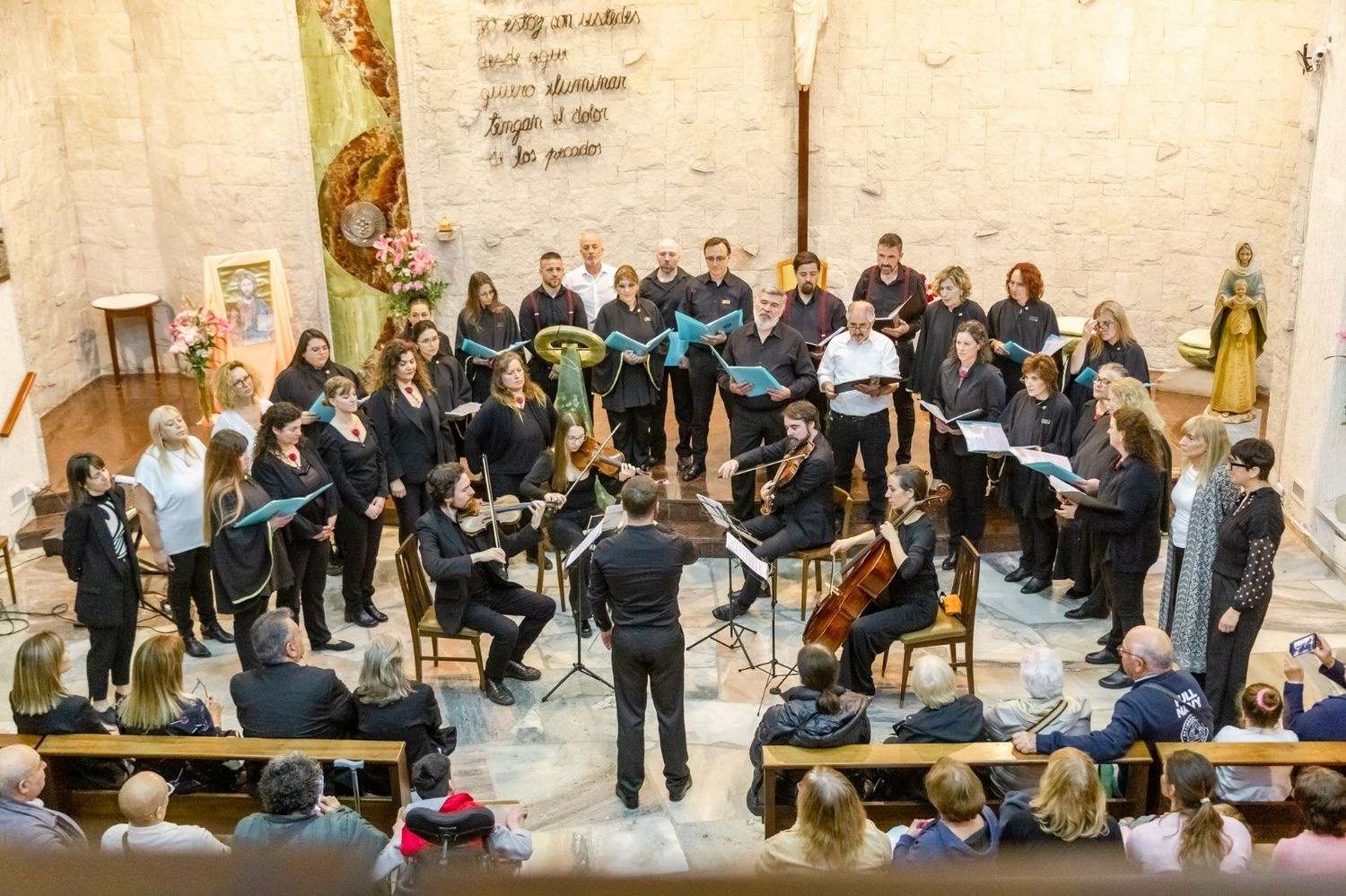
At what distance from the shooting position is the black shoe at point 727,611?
762 cm

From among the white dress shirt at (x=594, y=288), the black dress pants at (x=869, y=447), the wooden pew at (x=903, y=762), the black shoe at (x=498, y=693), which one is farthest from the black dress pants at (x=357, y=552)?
the wooden pew at (x=903, y=762)

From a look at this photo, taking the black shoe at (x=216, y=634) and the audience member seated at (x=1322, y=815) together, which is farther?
the black shoe at (x=216, y=634)

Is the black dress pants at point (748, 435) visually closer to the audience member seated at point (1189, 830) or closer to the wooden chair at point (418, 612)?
the wooden chair at point (418, 612)

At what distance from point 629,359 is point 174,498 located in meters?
2.86

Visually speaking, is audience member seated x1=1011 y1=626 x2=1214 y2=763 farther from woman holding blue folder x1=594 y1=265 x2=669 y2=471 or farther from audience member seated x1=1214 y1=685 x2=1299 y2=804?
woman holding blue folder x1=594 y1=265 x2=669 y2=471

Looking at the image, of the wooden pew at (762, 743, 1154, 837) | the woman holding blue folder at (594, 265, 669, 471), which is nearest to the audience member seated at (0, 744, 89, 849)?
the wooden pew at (762, 743, 1154, 837)

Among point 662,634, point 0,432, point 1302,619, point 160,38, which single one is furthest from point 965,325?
point 160,38

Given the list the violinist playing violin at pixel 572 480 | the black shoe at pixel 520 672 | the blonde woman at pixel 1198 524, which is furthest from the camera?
the violinist playing violin at pixel 572 480

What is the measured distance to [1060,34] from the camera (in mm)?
10898

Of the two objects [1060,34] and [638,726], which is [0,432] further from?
[1060,34]

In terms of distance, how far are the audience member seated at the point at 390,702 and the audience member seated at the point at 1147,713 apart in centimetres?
230

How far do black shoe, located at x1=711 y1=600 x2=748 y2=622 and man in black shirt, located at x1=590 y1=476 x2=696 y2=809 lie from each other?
5.78 feet

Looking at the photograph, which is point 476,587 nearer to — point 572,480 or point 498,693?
point 498,693

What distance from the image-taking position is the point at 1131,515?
6645 millimetres
